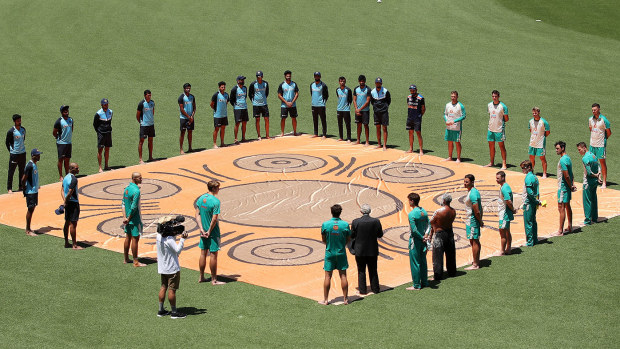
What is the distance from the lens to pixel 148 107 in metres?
27.5

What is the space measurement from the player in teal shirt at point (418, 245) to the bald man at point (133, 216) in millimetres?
5491

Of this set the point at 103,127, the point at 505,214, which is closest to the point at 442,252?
the point at 505,214

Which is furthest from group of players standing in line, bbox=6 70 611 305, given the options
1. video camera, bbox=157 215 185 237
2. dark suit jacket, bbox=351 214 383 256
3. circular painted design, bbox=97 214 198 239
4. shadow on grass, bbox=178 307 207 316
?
video camera, bbox=157 215 185 237

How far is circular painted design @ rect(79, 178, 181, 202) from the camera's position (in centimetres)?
2433

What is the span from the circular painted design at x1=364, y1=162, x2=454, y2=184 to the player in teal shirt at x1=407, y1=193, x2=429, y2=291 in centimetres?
828

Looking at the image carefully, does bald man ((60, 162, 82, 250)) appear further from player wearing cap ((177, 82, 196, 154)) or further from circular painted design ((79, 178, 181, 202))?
player wearing cap ((177, 82, 196, 154))

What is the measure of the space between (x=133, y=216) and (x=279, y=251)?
129 inches

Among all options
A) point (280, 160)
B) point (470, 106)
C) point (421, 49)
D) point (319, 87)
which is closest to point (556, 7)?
point (421, 49)

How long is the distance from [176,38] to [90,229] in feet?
67.4

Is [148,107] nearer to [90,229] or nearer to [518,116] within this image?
[90,229]

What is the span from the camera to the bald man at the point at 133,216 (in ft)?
60.7

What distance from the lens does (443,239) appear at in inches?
709

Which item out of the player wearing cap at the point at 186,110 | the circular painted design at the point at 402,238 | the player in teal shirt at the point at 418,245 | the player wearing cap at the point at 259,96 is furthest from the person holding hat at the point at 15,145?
the player in teal shirt at the point at 418,245

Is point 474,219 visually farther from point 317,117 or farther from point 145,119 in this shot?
point 317,117
